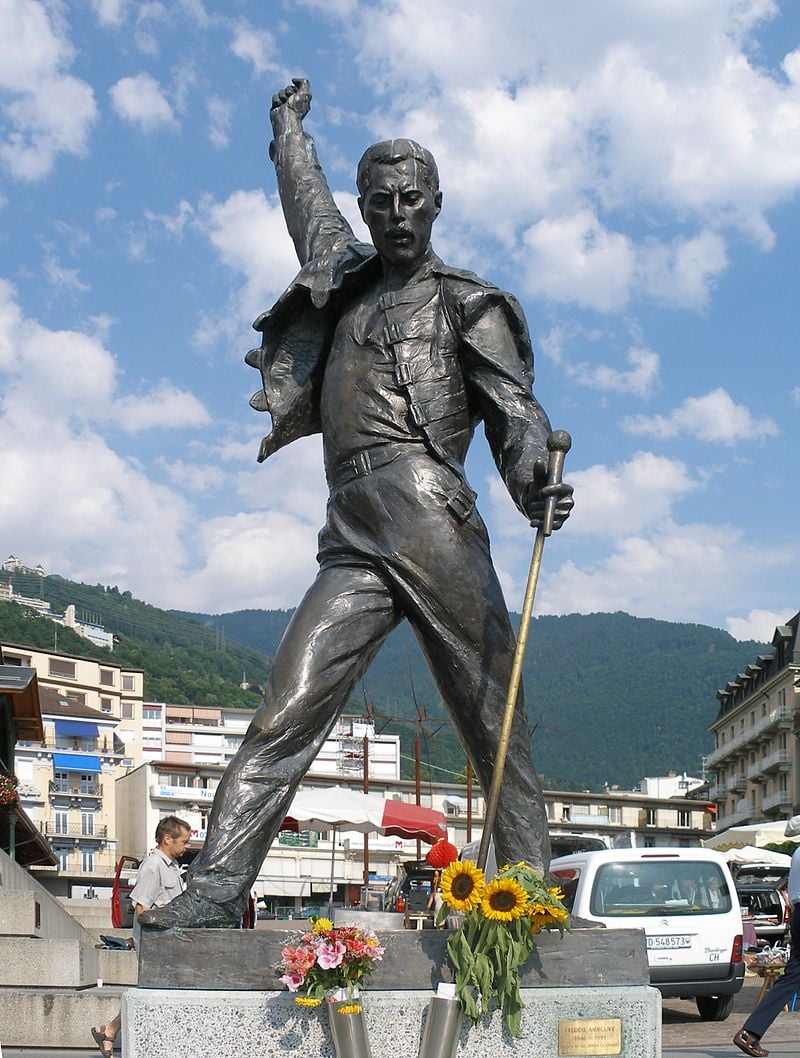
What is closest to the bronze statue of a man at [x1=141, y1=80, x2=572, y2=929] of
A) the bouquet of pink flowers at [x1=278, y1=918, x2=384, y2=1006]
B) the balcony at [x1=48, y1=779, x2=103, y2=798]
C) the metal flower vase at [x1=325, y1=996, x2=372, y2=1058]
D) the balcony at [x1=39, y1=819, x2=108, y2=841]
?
the bouquet of pink flowers at [x1=278, y1=918, x2=384, y2=1006]

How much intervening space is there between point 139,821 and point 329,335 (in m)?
82.7

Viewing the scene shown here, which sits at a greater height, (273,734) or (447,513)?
(447,513)

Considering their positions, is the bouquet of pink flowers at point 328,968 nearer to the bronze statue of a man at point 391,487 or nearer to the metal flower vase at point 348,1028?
the metal flower vase at point 348,1028

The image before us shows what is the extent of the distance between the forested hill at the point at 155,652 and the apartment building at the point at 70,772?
13.3 meters

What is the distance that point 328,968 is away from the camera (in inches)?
157

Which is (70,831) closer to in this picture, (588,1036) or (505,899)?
(588,1036)

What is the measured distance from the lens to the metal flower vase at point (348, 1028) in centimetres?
405

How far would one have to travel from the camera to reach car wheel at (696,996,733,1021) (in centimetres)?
1284

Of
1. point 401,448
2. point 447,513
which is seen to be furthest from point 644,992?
point 401,448

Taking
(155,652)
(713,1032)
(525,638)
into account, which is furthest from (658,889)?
(155,652)

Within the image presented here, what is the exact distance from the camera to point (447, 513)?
4.86 meters

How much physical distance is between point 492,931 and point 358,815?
16981mm

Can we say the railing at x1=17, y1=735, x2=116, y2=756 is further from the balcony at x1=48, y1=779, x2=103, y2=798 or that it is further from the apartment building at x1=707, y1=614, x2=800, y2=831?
the apartment building at x1=707, y1=614, x2=800, y2=831

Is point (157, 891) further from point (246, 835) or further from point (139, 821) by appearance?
point (139, 821)
